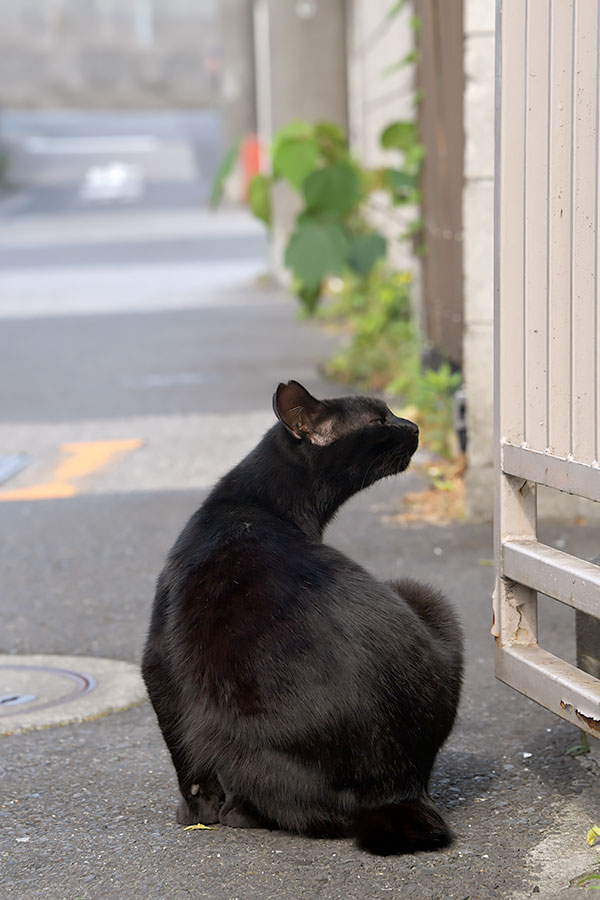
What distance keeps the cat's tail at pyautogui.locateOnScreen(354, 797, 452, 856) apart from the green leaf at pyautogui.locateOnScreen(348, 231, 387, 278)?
28.6 feet

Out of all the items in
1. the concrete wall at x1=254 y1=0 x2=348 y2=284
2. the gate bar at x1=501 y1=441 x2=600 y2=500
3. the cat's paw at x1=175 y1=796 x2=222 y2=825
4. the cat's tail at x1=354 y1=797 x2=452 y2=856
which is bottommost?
the cat's paw at x1=175 y1=796 x2=222 y2=825

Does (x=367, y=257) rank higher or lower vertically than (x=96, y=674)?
higher

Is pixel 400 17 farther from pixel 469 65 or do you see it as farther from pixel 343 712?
pixel 343 712

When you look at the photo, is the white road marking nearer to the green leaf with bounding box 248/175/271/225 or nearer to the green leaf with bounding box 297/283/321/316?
the green leaf with bounding box 248/175/271/225

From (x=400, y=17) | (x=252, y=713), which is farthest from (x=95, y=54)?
(x=252, y=713)

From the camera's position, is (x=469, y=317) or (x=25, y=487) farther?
(x=25, y=487)

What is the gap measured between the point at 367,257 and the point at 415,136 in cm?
228

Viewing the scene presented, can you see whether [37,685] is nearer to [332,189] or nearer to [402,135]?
[402,135]

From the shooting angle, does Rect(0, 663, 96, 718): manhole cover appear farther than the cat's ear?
Yes

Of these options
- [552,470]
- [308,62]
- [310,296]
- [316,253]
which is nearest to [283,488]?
[552,470]

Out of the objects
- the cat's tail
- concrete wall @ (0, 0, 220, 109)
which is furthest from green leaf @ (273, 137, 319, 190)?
concrete wall @ (0, 0, 220, 109)

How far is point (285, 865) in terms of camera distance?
10.4ft

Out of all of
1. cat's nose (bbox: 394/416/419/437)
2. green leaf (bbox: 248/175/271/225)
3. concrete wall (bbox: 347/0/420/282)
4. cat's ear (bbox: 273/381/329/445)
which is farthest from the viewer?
green leaf (bbox: 248/175/271/225)

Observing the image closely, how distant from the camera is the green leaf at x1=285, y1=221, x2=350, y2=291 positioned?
37.6 feet
